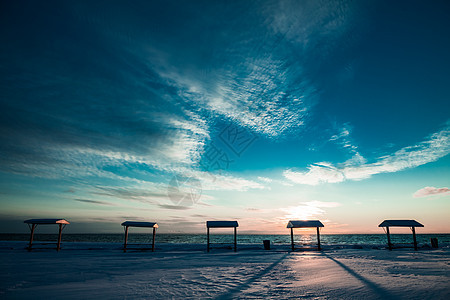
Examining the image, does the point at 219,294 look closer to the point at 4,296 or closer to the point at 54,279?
the point at 4,296

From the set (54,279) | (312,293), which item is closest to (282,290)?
(312,293)

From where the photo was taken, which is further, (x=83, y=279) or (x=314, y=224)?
(x=314, y=224)

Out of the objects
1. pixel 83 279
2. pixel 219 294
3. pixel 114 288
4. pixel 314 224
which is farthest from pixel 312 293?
pixel 314 224

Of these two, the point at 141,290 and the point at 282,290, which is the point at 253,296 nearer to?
the point at 282,290

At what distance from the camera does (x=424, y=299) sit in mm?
6578

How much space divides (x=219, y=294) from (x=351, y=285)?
4987 millimetres

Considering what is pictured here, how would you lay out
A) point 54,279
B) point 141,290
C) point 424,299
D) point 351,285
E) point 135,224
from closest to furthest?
point 424,299 → point 141,290 → point 351,285 → point 54,279 → point 135,224

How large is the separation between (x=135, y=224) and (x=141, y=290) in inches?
823

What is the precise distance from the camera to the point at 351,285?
8484 millimetres

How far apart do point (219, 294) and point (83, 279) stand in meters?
6.42

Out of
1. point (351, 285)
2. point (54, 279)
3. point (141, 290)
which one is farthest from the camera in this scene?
point (54, 279)

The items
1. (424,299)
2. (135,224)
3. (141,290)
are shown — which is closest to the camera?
(424,299)

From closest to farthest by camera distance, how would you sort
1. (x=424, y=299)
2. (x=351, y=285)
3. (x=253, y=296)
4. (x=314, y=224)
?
(x=424, y=299)
(x=253, y=296)
(x=351, y=285)
(x=314, y=224)

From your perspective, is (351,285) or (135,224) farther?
(135,224)
